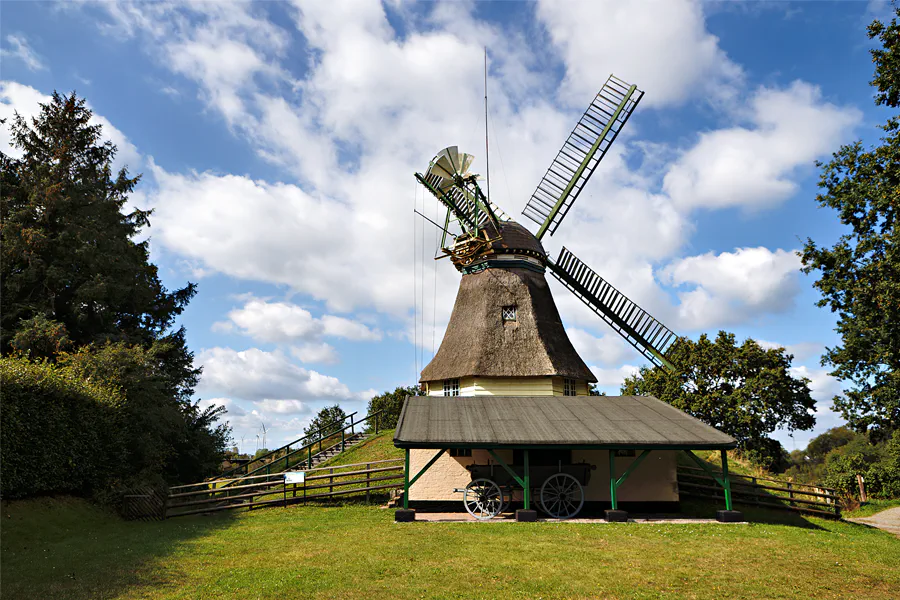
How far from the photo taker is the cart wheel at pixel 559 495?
682 inches

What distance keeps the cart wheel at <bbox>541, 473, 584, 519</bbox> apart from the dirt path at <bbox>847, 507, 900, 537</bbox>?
36.6 ft

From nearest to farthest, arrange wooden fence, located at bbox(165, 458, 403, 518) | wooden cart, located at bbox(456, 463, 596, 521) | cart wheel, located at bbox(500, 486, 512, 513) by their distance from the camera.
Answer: wooden cart, located at bbox(456, 463, 596, 521), cart wheel, located at bbox(500, 486, 512, 513), wooden fence, located at bbox(165, 458, 403, 518)

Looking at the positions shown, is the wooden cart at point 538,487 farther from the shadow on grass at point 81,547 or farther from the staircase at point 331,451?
the staircase at point 331,451

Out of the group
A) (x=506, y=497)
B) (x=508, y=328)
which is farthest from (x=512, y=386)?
(x=506, y=497)

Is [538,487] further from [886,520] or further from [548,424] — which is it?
[886,520]

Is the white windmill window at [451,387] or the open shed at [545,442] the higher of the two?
the white windmill window at [451,387]

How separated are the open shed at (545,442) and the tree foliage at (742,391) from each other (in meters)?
10.9

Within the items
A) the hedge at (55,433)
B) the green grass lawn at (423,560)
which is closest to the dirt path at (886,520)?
the green grass lawn at (423,560)

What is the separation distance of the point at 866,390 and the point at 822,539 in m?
14.7

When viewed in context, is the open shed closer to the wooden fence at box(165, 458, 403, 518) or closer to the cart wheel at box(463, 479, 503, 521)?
the cart wheel at box(463, 479, 503, 521)

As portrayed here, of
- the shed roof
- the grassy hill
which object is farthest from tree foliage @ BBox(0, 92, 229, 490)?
the shed roof

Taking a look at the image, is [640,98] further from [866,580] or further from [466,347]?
[866,580]

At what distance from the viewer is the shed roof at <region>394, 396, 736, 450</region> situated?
1599 centimetres

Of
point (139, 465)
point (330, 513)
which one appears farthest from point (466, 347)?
point (139, 465)
